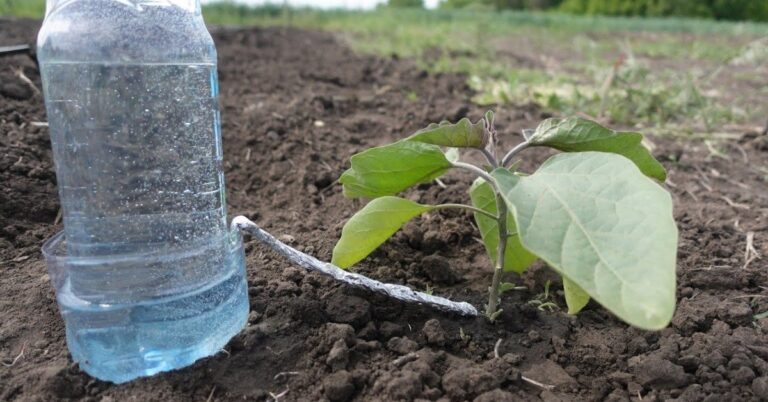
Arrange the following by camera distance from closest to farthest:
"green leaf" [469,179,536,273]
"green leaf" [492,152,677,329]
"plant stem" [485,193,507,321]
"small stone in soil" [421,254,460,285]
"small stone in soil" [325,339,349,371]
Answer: "green leaf" [492,152,677,329] < "small stone in soil" [325,339,349,371] < "plant stem" [485,193,507,321] < "green leaf" [469,179,536,273] < "small stone in soil" [421,254,460,285]

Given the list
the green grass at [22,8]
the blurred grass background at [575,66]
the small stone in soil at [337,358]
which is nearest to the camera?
the small stone in soil at [337,358]

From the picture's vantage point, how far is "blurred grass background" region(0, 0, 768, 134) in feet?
14.0

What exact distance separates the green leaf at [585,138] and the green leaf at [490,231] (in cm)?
24

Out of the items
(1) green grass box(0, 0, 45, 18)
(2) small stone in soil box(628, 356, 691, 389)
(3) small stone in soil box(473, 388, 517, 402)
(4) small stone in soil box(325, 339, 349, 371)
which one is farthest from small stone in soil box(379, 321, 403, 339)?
(1) green grass box(0, 0, 45, 18)

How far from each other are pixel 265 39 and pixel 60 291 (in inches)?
295

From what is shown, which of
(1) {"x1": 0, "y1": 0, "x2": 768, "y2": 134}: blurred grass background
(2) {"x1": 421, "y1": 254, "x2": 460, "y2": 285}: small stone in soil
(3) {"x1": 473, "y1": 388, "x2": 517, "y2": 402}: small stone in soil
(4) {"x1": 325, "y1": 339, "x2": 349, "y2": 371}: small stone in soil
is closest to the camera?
(3) {"x1": 473, "y1": 388, "x2": 517, "y2": 402}: small stone in soil

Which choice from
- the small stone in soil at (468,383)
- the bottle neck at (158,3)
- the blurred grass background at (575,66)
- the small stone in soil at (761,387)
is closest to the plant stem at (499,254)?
the small stone in soil at (468,383)

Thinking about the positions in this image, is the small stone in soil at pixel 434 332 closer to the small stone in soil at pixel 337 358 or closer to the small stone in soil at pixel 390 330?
the small stone in soil at pixel 390 330

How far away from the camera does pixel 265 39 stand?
836 centimetres

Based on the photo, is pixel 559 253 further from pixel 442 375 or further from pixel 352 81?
pixel 352 81

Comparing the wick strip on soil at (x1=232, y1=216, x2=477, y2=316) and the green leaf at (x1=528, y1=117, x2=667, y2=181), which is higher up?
the green leaf at (x1=528, y1=117, x2=667, y2=181)

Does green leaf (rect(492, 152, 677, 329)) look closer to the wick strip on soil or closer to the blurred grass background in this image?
the wick strip on soil

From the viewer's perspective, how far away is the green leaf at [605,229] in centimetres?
98

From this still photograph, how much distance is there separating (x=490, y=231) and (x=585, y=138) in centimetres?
37
